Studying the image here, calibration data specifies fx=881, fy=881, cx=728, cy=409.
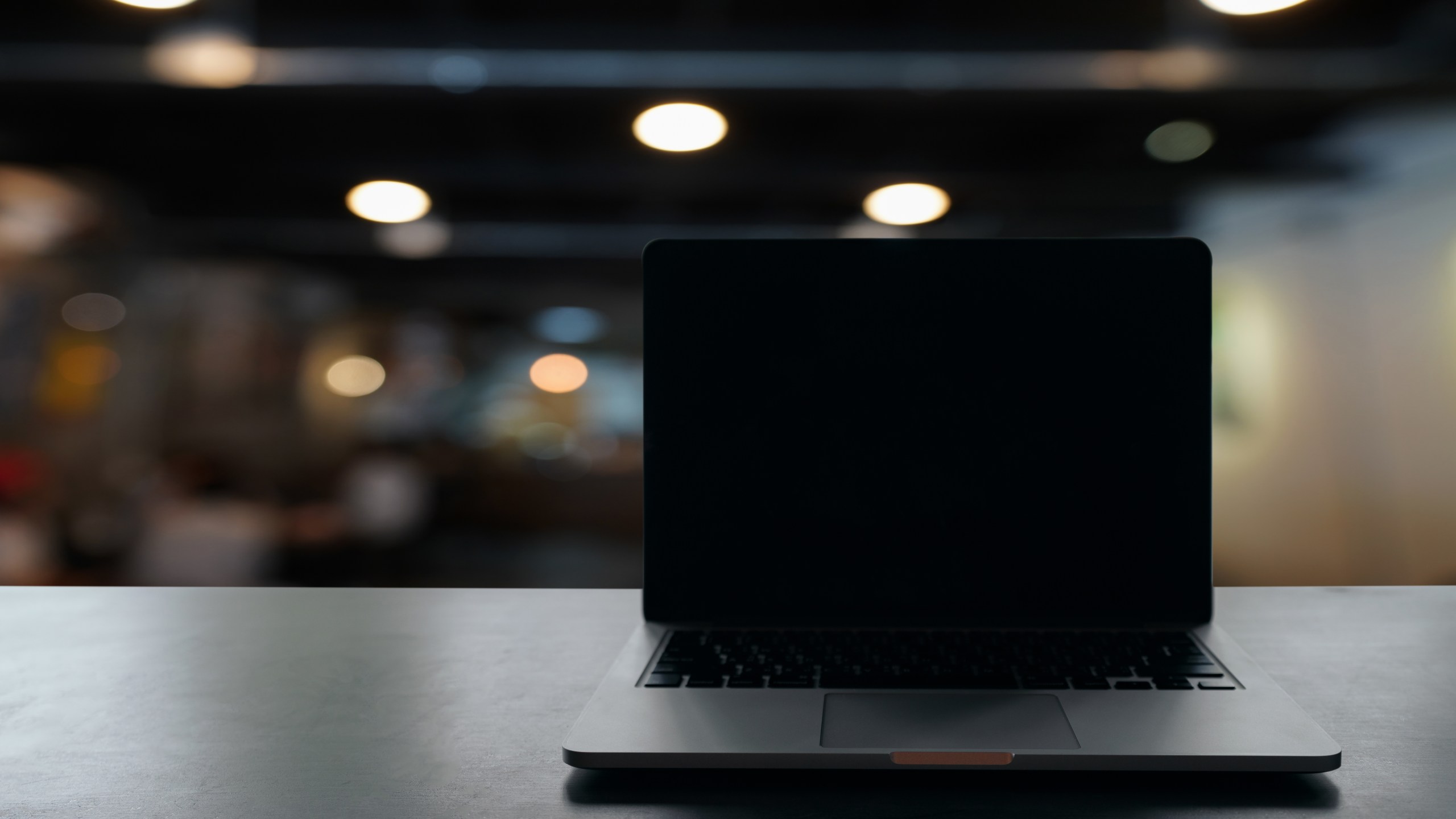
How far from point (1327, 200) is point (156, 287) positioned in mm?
5952

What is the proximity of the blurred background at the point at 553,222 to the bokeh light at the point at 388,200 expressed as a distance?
0.02 m

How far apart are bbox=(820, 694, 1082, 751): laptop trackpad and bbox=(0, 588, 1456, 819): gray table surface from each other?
1 cm

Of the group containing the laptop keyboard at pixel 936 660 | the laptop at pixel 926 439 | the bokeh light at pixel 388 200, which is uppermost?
the bokeh light at pixel 388 200

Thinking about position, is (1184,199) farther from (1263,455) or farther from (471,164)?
(471,164)

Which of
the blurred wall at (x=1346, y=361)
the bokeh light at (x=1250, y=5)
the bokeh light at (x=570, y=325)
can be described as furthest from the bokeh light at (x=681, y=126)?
the bokeh light at (x=570, y=325)

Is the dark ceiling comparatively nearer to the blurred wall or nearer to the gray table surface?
the blurred wall

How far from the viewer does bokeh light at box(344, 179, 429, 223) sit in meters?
3.92

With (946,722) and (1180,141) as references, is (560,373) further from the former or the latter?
(946,722)

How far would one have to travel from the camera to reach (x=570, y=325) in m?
5.42

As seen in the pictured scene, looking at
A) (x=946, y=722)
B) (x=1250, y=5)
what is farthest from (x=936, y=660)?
(x=1250, y=5)

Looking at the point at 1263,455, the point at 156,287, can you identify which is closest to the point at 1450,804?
the point at 1263,455

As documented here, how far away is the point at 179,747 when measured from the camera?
435 mm

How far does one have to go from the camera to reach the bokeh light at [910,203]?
13.8 ft

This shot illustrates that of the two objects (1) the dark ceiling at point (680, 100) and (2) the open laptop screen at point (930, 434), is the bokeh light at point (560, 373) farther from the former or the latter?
(2) the open laptop screen at point (930, 434)
